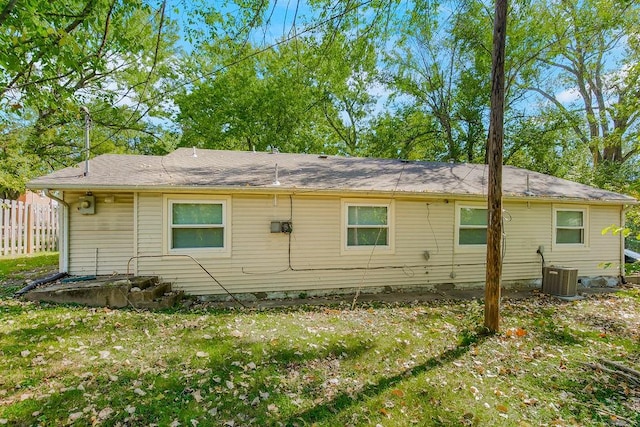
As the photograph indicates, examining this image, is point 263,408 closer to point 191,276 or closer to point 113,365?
point 113,365

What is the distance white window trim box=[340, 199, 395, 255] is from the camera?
792 cm

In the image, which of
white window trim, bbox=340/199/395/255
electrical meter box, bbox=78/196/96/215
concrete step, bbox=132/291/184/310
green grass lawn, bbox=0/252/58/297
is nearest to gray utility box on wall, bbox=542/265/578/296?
white window trim, bbox=340/199/395/255

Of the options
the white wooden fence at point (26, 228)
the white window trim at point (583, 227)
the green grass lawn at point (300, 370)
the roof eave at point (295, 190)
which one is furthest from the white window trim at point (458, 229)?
the white wooden fence at point (26, 228)

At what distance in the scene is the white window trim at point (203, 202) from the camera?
6.92 meters

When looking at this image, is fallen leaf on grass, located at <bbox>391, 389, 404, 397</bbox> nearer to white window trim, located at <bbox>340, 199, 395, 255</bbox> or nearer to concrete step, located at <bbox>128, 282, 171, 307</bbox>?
white window trim, located at <bbox>340, 199, 395, 255</bbox>

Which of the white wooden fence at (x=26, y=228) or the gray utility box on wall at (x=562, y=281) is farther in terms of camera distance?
the white wooden fence at (x=26, y=228)

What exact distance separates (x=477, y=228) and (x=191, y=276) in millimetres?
7481

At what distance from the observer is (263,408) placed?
3250 mm

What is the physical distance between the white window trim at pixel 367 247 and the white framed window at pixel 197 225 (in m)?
2.71

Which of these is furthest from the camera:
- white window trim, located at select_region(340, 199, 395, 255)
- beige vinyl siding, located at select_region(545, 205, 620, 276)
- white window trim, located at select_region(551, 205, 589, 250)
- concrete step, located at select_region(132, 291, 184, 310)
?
beige vinyl siding, located at select_region(545, 205, 620, 276)

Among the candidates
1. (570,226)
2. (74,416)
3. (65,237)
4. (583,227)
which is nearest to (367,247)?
(74,416)

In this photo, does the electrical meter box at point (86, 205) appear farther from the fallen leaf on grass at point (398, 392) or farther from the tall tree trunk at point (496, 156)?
the tall tree trunk at point (496, 156)

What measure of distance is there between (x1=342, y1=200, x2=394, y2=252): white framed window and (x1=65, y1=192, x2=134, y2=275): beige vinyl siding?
488 cm

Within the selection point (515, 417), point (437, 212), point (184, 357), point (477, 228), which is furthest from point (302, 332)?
point (477, 228)
